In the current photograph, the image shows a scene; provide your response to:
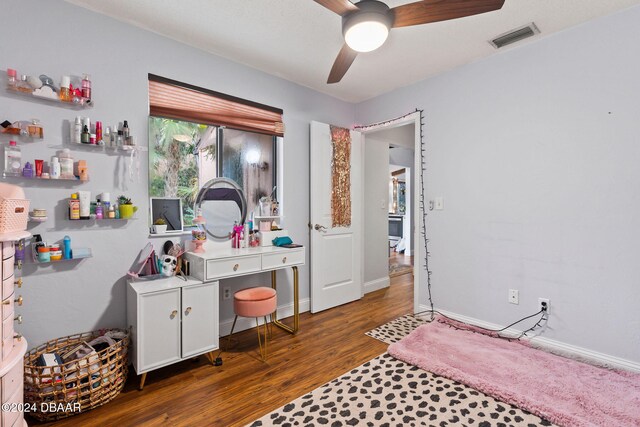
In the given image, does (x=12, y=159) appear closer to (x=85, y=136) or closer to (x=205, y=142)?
(x=85, y=136)

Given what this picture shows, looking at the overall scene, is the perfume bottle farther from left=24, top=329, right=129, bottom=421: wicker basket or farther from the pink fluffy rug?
the pink fluffy rug

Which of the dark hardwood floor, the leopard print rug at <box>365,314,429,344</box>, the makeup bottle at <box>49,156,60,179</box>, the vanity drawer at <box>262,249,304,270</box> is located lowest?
the dark hardwood floor

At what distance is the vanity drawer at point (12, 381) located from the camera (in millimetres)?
1240

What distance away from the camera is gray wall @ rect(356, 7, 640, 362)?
215cm

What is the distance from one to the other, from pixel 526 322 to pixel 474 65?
238 centimetres

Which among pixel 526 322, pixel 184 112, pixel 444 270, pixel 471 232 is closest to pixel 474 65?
pixel 471 232

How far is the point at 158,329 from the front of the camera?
200 cm

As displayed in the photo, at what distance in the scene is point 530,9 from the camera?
211 cm

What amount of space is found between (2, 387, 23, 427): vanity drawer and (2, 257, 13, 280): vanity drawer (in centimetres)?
51

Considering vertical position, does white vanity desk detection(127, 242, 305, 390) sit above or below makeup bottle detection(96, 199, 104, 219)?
below

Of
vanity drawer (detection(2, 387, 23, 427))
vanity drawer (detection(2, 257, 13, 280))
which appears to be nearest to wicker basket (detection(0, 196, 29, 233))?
vanity drawer (detection(2, 257, 13, 280))

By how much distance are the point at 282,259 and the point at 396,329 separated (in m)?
1.29

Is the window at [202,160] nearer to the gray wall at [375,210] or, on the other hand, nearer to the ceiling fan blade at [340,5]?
the gray wall at [375,210]

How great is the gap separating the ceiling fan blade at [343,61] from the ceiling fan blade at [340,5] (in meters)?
0.29
